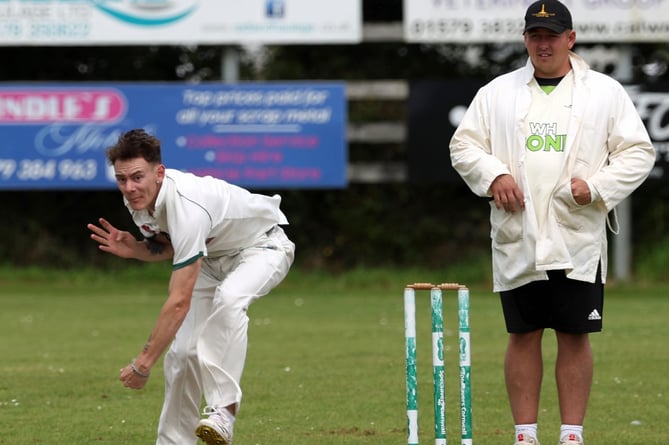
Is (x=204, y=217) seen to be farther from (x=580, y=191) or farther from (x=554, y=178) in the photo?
(x=580, y=191)

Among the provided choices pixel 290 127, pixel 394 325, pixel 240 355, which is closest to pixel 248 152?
pixel 290 127

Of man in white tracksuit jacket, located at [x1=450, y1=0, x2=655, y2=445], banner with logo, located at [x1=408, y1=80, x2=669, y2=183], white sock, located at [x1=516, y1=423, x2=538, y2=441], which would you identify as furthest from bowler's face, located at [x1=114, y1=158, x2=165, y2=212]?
banner with logo, located at [x1=408, y1=80, x2=669, y2=183]

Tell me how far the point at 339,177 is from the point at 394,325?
609 cm

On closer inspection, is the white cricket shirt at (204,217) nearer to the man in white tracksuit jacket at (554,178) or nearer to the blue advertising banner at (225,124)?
the man in white tracksuit jacket at (554,178)

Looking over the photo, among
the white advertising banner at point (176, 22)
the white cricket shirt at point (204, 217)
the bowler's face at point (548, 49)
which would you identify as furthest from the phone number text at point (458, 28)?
the bowler's face at point (548, 49)

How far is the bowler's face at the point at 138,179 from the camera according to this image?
6508 mm

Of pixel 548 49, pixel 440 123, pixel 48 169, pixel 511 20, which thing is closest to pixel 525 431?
pixel 548 49

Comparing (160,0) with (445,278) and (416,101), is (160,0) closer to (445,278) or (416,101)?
(416,101)

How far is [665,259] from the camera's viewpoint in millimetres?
21109

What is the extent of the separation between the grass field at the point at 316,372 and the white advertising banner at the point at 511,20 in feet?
13.1

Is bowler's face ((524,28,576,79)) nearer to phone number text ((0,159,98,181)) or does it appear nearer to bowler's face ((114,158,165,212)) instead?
bowler's face ((114,158,165,212))

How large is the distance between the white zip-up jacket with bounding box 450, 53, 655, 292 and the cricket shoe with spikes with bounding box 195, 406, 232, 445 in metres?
1.54

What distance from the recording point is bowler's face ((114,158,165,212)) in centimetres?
651

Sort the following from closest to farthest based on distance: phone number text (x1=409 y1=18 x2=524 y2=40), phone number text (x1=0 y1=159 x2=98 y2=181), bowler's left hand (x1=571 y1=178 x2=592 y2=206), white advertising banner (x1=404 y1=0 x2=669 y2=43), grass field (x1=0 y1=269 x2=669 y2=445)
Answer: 1. bowler's left hand (x1=571 y1=178 x2=592 y2=206)
2. grass field (x1=0 y1=269 x2=669 y2=445)
3. white advertising banner (x1=404 y1=0 x2=669 y2=43)
4. phone number text (x1=409 y1=18 x2=524 y2=40)
5. phone number text (x1=0 y1=159 x2=98 y2=181)
